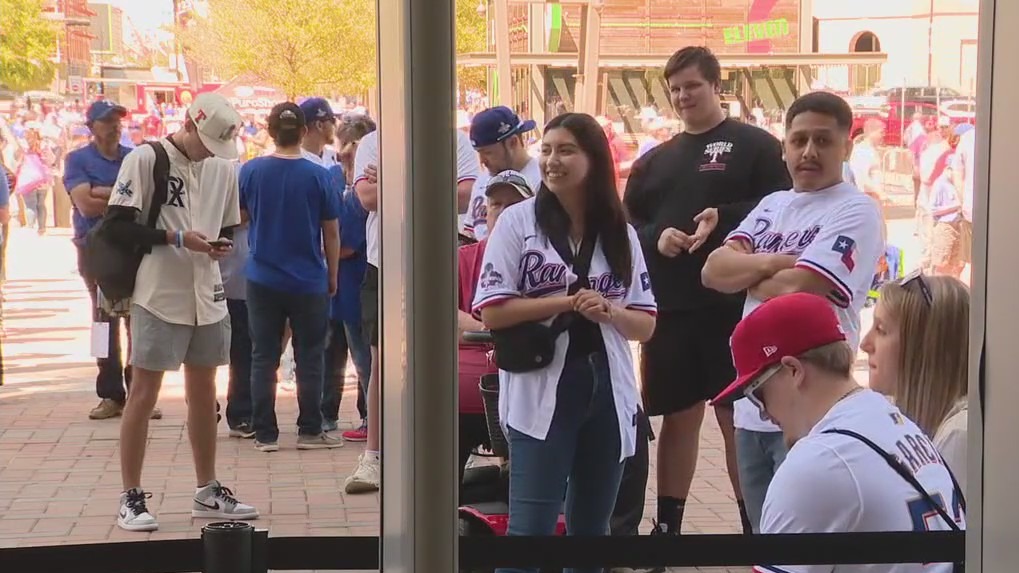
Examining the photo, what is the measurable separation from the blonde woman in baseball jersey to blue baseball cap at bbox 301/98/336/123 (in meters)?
2.80

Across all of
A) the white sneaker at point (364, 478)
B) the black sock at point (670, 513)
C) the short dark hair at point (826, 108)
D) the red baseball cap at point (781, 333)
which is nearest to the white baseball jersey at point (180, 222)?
the white sneaker at point (364, 478)

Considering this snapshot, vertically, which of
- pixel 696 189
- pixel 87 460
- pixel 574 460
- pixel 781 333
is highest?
pixel 696 189

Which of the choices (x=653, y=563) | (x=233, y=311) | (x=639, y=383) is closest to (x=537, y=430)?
(x=639, y=383)

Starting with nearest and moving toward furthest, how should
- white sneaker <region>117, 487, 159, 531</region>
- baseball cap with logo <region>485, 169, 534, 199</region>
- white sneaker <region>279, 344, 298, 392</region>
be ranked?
baseball cap with logo <region>485, 169, 534, 199</region>
white sneaker <region>117, 487, 159, 531</region>
white sneaker <region>279, 344, 298, 392</region>

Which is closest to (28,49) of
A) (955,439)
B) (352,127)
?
(352,127)

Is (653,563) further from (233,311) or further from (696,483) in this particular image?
(233,311)

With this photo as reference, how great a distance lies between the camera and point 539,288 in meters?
2.88

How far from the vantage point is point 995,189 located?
3.84 feet

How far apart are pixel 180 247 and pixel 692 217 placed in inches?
57.6

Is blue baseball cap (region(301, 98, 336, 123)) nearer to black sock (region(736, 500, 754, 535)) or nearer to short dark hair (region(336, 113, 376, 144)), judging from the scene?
short dark hair (region(336, 113, 376, 144))

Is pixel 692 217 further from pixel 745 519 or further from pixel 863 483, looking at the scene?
pixel 863 483

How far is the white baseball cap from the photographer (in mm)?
3502

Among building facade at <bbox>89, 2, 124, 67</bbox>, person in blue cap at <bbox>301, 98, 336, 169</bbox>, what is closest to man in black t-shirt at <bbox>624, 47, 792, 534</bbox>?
person in blue cap at <bbox>301, 98, 336, 169</bbox>

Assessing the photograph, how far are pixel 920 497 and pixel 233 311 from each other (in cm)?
337
